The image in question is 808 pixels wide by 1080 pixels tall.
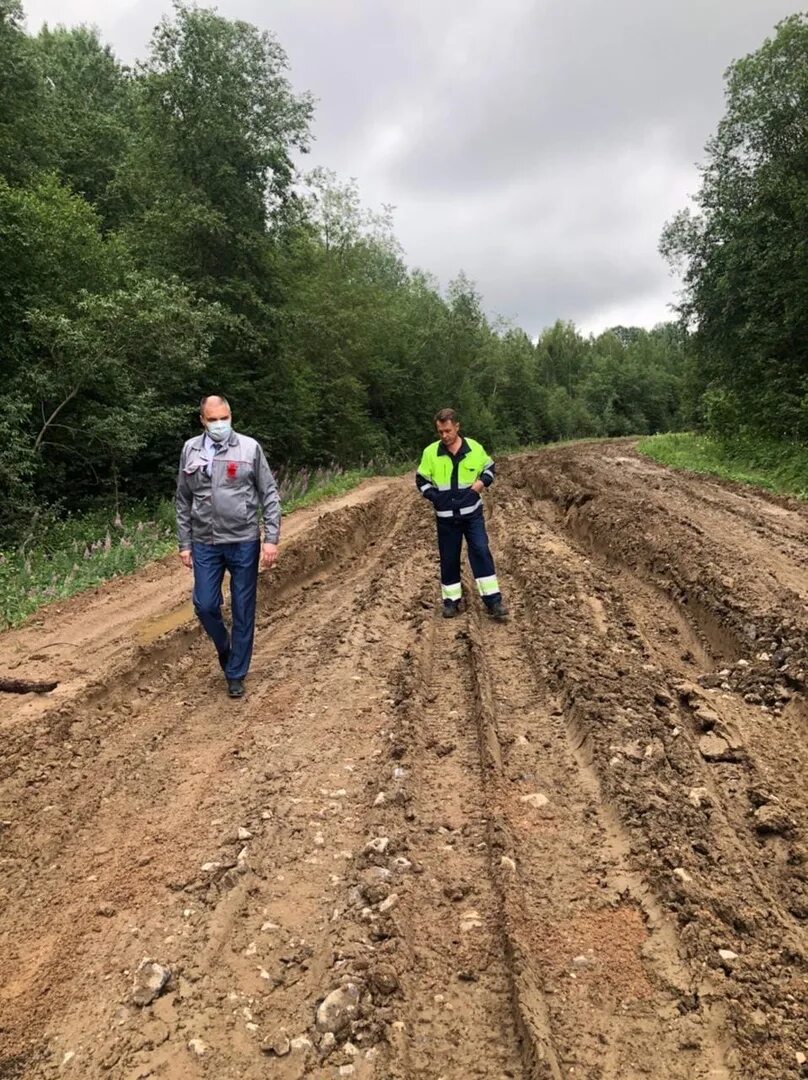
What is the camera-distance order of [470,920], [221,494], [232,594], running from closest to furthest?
[470,920], [221,494], [232,594]

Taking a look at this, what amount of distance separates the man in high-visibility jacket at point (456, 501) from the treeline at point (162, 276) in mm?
7075

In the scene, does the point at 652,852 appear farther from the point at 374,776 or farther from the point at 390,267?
the point at 390,267

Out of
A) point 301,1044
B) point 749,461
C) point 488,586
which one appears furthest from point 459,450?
point 749,461

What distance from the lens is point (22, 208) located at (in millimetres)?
10781

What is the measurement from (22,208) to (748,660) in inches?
488

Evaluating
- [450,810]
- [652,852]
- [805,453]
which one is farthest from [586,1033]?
[805,453]

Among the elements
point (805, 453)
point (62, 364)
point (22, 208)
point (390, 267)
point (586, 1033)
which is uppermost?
point (390, 267)

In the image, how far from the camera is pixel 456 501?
239 inches

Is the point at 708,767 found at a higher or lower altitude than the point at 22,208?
lower

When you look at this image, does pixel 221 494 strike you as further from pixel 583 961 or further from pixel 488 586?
pixel 583 961

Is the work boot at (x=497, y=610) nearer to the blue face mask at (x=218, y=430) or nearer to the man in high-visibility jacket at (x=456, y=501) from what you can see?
the man in high-visibility jacket at (x=456, y=501)

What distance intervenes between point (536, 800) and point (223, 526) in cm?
276

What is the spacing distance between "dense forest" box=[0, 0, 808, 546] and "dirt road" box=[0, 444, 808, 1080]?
7142mm

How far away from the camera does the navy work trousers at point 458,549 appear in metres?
6.11
